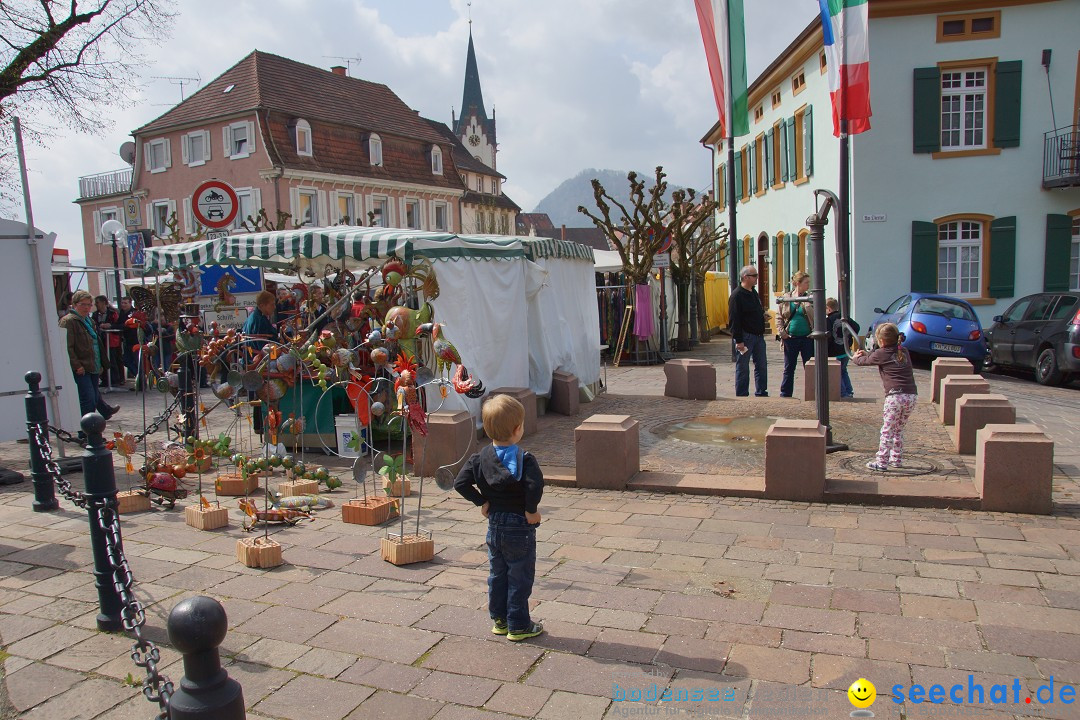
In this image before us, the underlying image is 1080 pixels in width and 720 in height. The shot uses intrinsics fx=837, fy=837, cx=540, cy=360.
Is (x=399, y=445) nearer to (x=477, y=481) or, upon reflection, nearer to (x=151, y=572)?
(x=151, y=572)

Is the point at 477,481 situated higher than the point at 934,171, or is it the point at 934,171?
the point at 934,171

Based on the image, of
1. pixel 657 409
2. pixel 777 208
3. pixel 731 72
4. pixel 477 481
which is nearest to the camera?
pixel 477 481

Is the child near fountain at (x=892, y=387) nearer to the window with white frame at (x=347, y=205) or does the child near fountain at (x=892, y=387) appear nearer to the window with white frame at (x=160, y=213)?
the window with white frame at (x=347, y=205)

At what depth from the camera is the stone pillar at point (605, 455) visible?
276 inches

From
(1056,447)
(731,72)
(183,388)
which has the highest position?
(731,72)

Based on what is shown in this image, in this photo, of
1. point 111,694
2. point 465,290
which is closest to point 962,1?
point 465,290

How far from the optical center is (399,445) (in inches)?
360

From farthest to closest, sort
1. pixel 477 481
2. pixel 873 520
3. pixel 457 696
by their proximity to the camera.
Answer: pixel 873 520 < pixel 477 481 < pixel 457 696

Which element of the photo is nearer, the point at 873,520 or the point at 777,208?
the point at 873,520

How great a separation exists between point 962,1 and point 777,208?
340 inches

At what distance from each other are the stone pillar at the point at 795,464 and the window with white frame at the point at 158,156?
39.7 meters

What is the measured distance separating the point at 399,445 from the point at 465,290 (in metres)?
1.84

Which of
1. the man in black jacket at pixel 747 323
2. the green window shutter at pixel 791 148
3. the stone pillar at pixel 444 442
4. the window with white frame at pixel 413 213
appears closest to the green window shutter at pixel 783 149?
the green window shutter at pixel 791 148

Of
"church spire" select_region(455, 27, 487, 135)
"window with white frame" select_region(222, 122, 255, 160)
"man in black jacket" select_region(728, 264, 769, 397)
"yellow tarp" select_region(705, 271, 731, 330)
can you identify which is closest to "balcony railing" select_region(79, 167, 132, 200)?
"window with white frame" select_region(222, 122, 255, 160)
